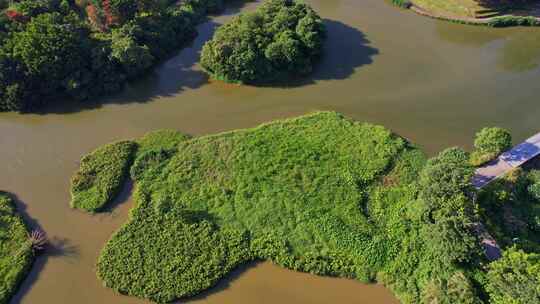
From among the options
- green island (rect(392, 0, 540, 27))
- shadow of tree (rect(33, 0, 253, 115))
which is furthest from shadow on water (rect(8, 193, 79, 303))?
green island (rect(392, 0, 540, 27))

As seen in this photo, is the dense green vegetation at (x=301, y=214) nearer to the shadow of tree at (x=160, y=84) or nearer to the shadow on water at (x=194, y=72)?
the shadow of tree at (x=160, y=84)

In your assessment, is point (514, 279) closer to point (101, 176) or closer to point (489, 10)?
point (101, 176)

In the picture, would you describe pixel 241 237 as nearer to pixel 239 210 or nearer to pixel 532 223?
pixel 239 210

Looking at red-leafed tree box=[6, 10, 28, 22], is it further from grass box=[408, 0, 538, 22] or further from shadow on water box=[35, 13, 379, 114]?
grass box=[408, 0, 538, 22]

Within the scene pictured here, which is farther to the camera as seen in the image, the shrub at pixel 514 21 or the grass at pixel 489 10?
the grass at pixel 489 10

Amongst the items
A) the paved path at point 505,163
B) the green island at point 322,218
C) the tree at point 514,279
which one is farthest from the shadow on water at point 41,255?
the paved path at point 505,163

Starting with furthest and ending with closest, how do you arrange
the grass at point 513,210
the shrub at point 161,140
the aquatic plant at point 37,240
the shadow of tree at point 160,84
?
the shadow of tree at point 160,84
the shrub at point 161,140
the aquatic plant at point 37,240
the grass at point 513,210
